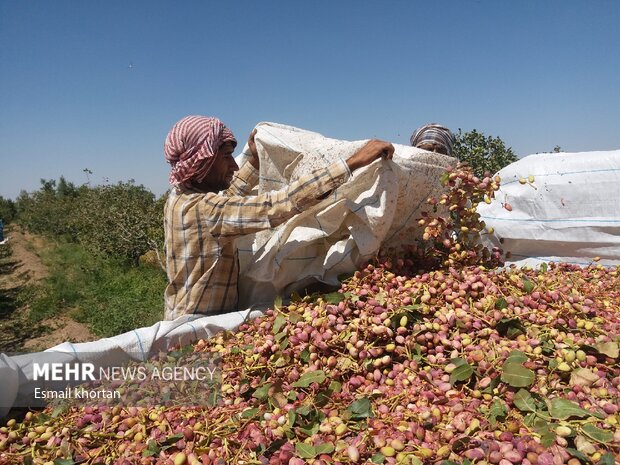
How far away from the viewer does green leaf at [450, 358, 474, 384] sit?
1568 millimetres

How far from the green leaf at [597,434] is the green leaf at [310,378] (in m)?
0.84

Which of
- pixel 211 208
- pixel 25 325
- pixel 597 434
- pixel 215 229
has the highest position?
pixel 211 208

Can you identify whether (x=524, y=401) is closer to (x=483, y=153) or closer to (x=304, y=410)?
(x=304, y=410)

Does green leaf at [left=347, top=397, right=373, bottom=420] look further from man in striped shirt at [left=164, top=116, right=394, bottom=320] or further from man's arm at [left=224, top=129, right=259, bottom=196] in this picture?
man's arm at [left=224, top=129, right=259, bottom=196]

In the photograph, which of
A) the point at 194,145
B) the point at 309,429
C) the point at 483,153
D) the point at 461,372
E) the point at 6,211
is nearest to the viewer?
the point at 309,429

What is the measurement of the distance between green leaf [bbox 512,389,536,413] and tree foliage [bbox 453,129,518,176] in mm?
4655

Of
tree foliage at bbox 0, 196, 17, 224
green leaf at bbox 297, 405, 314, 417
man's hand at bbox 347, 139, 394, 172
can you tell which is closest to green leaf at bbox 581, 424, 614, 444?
green leaf at bbox 297, 405, 314, 417

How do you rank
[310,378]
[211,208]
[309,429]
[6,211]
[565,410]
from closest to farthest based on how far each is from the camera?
1. [565,410]
2. [309,429]
3. [310,378]
4. [211,208]
5. [6,211]

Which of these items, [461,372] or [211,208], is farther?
[211,208]

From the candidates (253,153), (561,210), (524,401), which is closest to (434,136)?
(561,210)

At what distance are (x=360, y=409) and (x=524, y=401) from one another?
0.52 m

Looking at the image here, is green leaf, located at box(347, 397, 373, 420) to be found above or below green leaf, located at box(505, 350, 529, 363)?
below

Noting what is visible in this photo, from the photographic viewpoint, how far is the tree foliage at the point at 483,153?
5.73m

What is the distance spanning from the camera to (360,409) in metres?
1.50
